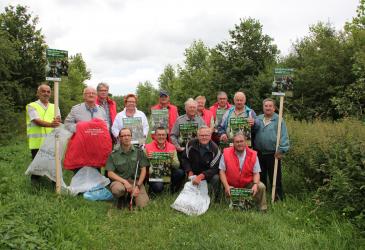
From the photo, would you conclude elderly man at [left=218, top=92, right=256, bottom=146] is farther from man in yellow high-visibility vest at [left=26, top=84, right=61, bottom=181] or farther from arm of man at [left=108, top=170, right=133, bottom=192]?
man in yellow high-visibility vest at [left=26, top=84, right=61, bottom=181]

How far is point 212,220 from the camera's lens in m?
5.71

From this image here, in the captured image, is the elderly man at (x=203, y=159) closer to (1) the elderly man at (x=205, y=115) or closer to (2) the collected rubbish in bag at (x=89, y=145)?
(1) the elderly man at (x=205, y=115)

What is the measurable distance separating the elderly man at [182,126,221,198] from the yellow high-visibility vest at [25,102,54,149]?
2.82 meters

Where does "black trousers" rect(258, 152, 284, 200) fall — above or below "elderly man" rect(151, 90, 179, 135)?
below

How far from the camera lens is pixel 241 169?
21.3 feet

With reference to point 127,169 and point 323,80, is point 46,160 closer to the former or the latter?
point 127,169

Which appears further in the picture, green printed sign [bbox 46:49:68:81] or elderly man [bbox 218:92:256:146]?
elderly man [bbox 218:92:256:146]

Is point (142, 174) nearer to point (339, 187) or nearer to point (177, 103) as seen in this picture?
point (339, 187)

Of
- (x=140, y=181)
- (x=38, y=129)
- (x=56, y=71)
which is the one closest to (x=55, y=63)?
(x=56, y=71)

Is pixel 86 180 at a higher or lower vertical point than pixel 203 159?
lower

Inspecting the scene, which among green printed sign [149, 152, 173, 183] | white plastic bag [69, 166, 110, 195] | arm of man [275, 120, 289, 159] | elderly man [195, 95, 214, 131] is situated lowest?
white plastic bag [69, 166, 110, 195]

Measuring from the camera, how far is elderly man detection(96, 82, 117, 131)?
779cm

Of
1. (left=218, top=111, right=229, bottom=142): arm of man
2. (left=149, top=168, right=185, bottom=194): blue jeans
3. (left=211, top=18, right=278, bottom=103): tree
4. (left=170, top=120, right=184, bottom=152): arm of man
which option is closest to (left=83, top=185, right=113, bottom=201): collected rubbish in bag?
(left=149, top=168, right=185, bottom=194): blue jeans

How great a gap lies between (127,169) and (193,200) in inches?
54.9
